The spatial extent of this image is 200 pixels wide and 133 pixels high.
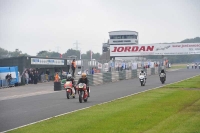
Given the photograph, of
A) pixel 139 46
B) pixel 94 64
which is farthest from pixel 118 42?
pixel 94 64

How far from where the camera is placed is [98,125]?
13227mm

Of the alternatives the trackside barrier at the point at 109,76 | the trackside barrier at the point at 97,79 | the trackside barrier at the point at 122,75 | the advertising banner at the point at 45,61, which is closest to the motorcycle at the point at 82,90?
the trackside barrier at the point at 109,76

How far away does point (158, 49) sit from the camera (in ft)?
258

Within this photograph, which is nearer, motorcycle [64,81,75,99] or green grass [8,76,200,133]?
green grass [8,76,200,133]

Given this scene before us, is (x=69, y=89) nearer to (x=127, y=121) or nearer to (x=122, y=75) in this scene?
(x=127, y=121)

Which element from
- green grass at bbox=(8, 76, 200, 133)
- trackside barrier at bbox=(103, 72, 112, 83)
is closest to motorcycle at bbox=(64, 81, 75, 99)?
green grass at bbox=(8, 76, 200, 133)

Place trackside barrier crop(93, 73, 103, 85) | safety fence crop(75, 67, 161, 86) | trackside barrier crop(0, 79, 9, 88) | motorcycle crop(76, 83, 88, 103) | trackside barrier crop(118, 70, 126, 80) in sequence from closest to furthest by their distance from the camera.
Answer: motorcycle crop(76, 83, 88, 103)
safety fence crop(75, 67, 161, 86)
trackside barrier crop(93, 73, 103, 85)
trackside barrier crop(0, 79, 9, 88)
trackside barrier crop(118, 70, 126, 80)

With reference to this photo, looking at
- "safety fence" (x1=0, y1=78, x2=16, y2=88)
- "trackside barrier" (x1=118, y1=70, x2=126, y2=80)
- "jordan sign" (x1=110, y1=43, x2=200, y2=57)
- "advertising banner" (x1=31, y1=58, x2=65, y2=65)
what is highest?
"jordan sign" (x1=110, y1=43, x2=200, y2=57)

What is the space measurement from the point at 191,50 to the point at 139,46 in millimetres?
9355

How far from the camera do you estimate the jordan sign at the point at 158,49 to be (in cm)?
7644

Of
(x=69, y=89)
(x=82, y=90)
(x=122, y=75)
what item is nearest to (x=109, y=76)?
(x=122, y=75)

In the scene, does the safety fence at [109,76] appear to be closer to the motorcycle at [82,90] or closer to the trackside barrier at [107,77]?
the trackside barrier at [107,77]

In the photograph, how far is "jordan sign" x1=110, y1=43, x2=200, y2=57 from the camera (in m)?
76.4

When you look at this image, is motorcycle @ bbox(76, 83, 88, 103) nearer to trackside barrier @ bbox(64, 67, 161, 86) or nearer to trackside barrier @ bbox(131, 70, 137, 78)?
trackside barrier @ bbox(64, 67, 161, 86)
